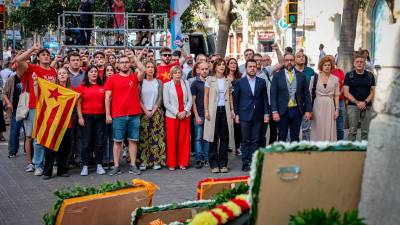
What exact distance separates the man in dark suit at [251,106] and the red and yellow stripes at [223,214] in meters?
6.87

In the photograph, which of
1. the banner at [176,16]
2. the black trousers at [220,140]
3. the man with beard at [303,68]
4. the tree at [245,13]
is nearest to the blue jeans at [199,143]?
the black trousers at [220,140]

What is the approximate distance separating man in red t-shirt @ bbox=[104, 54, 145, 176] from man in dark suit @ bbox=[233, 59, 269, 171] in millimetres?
1644

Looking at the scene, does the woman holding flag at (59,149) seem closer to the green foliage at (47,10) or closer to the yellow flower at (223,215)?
the yellow flower at (223,215)

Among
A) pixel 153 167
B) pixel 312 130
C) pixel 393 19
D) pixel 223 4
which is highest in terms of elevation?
pixel 223 4

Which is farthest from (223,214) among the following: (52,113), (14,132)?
(14,132)

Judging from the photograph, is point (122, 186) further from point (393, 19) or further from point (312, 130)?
point (312, 130)

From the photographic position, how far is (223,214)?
363 centimetres

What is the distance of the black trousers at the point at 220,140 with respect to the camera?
10.8 m

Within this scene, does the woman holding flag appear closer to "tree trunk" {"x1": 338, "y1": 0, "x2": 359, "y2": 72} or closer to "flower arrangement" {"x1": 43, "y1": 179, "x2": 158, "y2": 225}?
"flower arrangement" {"x1": 43, "y1": 179, "x2": 158, "y2": 225}

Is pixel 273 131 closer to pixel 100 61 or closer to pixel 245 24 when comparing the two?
pixel 100 61

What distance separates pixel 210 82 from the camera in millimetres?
10852

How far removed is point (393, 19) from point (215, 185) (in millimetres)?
2439

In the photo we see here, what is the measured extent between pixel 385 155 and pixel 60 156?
7783 mm

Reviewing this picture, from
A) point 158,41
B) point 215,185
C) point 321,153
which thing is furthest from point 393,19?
point 158,41
